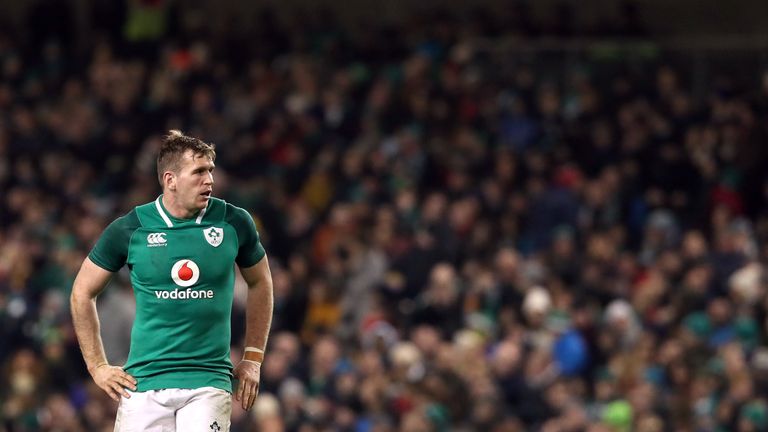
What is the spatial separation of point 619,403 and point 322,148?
6.15 metres

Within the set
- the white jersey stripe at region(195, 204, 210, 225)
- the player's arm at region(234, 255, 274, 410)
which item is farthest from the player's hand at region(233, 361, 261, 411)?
the white jersey stripe at region(195, 204, 210, 225)

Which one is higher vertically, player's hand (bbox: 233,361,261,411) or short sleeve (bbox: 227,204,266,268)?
short sleeve (bbox: 227,204,266,268)

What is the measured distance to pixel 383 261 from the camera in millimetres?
18328

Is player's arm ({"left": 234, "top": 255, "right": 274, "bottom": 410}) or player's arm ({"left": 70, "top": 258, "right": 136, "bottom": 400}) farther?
player's arm ({"left": 234, "top": 255, "right": 274, "bottom": 410})

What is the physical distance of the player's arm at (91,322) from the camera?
27.1 ft

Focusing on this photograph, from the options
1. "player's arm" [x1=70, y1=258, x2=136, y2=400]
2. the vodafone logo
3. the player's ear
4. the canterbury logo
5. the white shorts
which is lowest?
the white shorts

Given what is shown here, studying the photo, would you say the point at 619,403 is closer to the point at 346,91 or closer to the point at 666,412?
the point at 666,412

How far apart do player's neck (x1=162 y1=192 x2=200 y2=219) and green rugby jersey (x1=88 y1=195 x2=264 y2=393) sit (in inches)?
0.9

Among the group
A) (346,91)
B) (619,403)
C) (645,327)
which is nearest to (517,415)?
(619,403)

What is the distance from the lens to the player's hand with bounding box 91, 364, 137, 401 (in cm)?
822

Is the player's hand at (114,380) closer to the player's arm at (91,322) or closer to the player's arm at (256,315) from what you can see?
the player's arm at (91,322)

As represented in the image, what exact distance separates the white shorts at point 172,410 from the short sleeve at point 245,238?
2.15 ft

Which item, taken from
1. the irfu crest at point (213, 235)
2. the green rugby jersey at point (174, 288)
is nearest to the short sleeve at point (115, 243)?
the green rugby jersey at point (174, 288)

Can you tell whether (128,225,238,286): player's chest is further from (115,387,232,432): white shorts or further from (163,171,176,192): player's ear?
(115,387,232,432): white shorts
